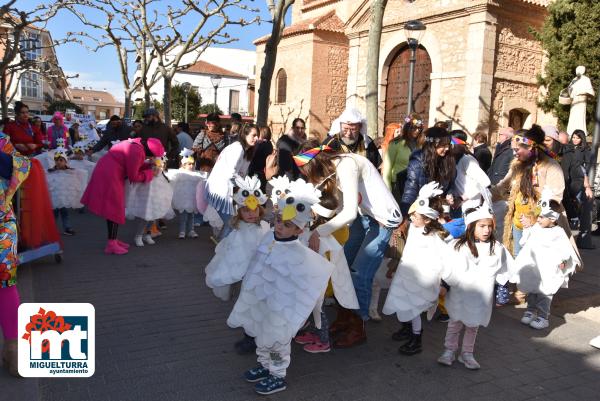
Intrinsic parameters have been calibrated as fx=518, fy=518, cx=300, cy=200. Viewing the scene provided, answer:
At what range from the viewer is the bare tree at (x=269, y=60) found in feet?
36.4

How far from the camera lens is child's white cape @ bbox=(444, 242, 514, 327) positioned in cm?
400

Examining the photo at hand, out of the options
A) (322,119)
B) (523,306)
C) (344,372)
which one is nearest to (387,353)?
(344,372)

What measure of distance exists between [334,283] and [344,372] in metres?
0.66

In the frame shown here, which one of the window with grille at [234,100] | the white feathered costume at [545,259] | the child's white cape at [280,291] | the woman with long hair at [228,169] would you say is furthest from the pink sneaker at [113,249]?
the window with grille at [234,100]

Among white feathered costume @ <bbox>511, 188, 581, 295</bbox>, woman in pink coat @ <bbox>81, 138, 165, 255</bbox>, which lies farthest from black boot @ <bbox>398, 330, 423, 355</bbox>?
woman in pink coat @ <bbox>81, 138, 165, 255</bbox>

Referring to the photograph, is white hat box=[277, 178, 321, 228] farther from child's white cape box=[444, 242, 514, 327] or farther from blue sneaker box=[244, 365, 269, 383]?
child's white cape box=[444, 242, 514, 327]

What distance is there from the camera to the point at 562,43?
52.0ft

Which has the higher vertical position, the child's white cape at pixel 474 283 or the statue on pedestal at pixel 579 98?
the statue on pedestal at pixel 579 98

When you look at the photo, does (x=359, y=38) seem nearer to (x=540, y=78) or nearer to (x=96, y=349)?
(x=540, y=78)

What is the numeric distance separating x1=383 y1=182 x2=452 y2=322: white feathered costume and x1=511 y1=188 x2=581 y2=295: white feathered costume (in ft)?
4.36

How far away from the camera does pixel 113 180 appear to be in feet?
22.7

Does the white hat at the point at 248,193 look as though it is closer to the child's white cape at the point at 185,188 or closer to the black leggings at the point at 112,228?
the black leggings at the point at 112,228

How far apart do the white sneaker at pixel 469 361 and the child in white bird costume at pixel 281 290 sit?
1.39 meters

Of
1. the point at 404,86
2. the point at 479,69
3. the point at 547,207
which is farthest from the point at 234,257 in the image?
the point at 404,86
